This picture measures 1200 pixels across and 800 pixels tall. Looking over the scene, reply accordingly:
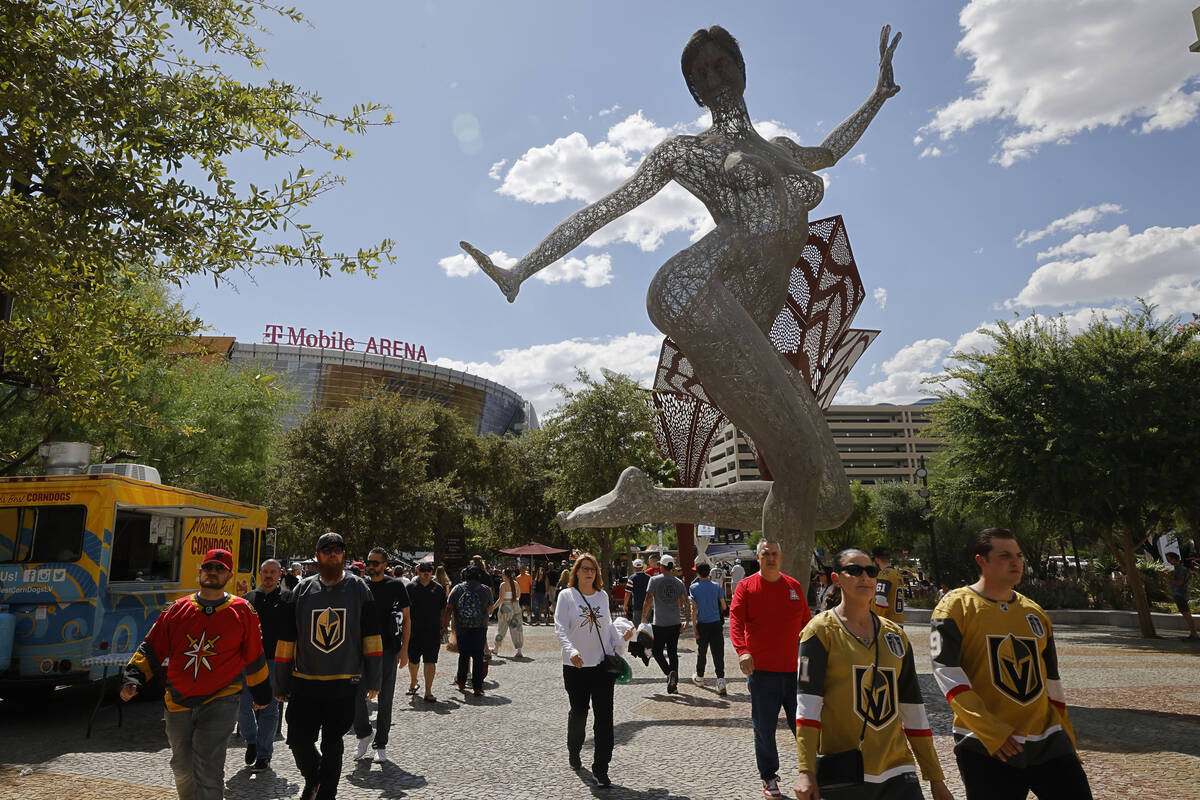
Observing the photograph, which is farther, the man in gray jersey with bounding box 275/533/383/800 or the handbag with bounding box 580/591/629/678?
the handbag with bounding box 580/591/629/678

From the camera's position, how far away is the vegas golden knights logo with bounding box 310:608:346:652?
4.34 metres

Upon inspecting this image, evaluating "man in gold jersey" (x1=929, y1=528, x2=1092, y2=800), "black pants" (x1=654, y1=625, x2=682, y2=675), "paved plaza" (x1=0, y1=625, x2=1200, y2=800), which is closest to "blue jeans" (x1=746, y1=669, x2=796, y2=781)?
"paved plaza" (x1=0, y1=625, x2=1200, y2=800)

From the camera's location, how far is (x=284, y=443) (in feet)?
76.1

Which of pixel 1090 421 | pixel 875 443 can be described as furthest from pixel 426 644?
pixel 875 443

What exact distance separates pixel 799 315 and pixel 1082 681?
707 centimetres

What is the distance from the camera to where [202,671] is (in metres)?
4.12

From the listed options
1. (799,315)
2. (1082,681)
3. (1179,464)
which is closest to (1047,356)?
(1179,464)

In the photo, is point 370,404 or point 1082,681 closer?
point 1082,681

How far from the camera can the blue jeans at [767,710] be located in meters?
4.85

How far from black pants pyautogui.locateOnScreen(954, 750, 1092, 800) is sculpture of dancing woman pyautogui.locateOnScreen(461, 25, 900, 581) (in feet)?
14.8

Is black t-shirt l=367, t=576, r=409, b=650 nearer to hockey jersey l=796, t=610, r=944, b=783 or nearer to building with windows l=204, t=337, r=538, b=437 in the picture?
hockey jersey l=796, t=610, r=944, b=783

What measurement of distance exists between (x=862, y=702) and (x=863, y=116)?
863cm

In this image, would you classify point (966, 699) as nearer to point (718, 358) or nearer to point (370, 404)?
point (718, 358)

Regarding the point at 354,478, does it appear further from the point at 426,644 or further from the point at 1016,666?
the point at 1016,666
